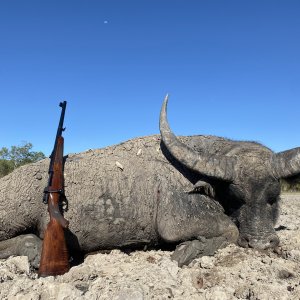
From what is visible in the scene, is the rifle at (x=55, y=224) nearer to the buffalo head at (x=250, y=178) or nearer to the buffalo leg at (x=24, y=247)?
the buffalo leg at (x=24, y=247)

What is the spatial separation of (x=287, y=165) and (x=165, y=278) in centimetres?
221

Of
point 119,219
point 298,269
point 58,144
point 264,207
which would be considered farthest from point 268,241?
point 58,144

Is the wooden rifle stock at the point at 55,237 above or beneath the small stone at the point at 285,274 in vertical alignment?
above

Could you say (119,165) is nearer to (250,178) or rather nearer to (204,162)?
(204,162)

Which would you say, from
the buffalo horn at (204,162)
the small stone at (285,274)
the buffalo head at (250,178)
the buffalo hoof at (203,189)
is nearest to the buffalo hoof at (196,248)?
the buffalo head at (250,178)

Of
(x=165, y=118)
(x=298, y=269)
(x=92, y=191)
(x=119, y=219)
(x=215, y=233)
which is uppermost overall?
(x=165, y=118)

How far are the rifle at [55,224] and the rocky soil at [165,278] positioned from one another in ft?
0.45

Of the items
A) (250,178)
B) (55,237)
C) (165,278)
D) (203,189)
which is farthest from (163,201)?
(55,237)

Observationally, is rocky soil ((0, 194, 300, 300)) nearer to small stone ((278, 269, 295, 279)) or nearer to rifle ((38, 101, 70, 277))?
small stone ((278, 269, 295, 279))

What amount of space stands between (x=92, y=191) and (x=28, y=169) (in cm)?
93

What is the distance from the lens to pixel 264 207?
548 centimetres


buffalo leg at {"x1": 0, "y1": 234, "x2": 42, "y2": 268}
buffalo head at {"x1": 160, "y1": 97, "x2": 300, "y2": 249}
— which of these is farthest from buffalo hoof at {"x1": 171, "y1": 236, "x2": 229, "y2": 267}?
buffalo leg at {"x1": 0, "y1": 234, "x2": 42, "y2": 268}

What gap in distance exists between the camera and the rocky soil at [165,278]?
3.94m

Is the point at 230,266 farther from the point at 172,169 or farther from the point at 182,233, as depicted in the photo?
the point at 172,169
